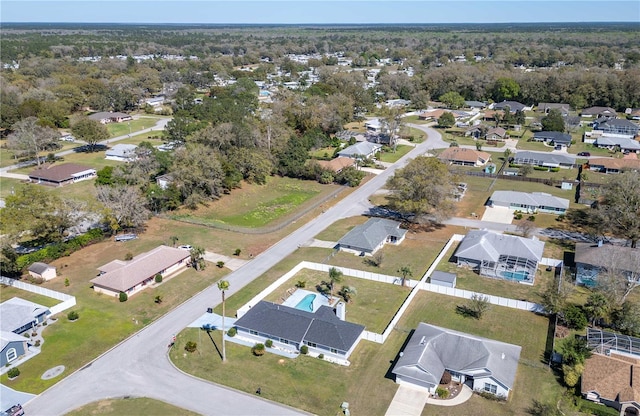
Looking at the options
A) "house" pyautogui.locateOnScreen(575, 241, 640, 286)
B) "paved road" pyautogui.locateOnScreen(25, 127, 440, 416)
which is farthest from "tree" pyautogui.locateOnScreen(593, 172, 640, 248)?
"paved road" pyautogui.locateOnScreen(25, 127, 440, 416)

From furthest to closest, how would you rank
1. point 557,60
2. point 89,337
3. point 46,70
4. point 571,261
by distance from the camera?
1. point 557,60
2. point 46,70
3. point 571,261
4. point 89,337

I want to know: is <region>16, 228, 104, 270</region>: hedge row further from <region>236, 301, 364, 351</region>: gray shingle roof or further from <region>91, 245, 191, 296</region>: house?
<region>236, 301, 364, 351</region>: gray shingle roof

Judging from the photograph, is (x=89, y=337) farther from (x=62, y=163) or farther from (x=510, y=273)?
(x=62, y=163)

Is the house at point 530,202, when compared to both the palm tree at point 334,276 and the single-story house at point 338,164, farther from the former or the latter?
the palm tree at point 334,276

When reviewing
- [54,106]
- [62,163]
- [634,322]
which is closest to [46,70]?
[54,106]

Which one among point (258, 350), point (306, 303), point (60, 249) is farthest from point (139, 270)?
point (258, 350)
